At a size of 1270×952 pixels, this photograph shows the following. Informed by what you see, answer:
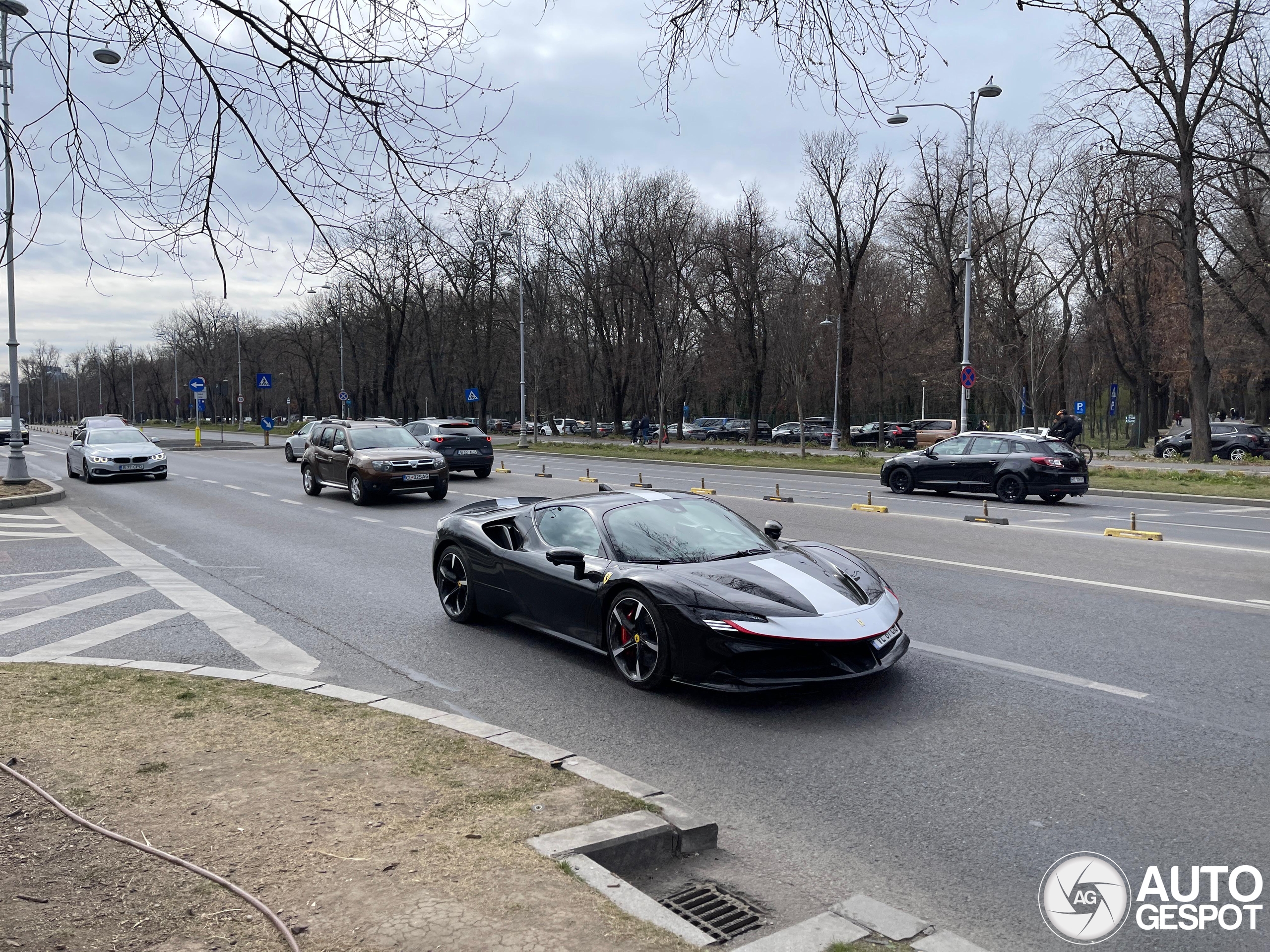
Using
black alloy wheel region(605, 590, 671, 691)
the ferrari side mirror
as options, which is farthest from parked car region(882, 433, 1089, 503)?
black alloy wheel region(605, 590, 671, 691)

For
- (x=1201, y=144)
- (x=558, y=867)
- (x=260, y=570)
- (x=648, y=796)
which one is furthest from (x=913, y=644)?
(x=1201, y=144)

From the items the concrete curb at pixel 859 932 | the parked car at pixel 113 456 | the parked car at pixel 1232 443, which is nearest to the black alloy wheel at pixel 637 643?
the concrete curb at pixel 859 932

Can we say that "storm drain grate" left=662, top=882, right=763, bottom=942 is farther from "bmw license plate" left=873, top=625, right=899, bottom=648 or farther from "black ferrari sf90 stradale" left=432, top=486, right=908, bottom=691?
"bmw license plate" left=873, top=625, right=899, bottom=648

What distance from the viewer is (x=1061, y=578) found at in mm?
9984

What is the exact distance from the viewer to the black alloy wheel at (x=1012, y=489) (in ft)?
63.3

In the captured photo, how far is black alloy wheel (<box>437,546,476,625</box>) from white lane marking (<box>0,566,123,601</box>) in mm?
4415

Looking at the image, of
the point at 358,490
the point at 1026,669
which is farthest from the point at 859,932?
the point at 358,490

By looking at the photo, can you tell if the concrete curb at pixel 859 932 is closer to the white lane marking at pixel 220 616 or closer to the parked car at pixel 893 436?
the white lane marking at pixel 220 616

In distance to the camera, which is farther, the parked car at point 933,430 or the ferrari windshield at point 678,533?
the parked car at point 933,430

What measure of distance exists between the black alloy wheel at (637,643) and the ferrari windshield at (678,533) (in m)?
0.37

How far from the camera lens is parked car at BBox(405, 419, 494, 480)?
24703mm

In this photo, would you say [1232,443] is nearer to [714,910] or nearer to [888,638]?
[888,638]

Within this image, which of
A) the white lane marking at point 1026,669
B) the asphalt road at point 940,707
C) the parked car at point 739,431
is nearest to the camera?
the asphalt road at point 940,707

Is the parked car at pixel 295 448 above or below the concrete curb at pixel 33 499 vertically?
above
